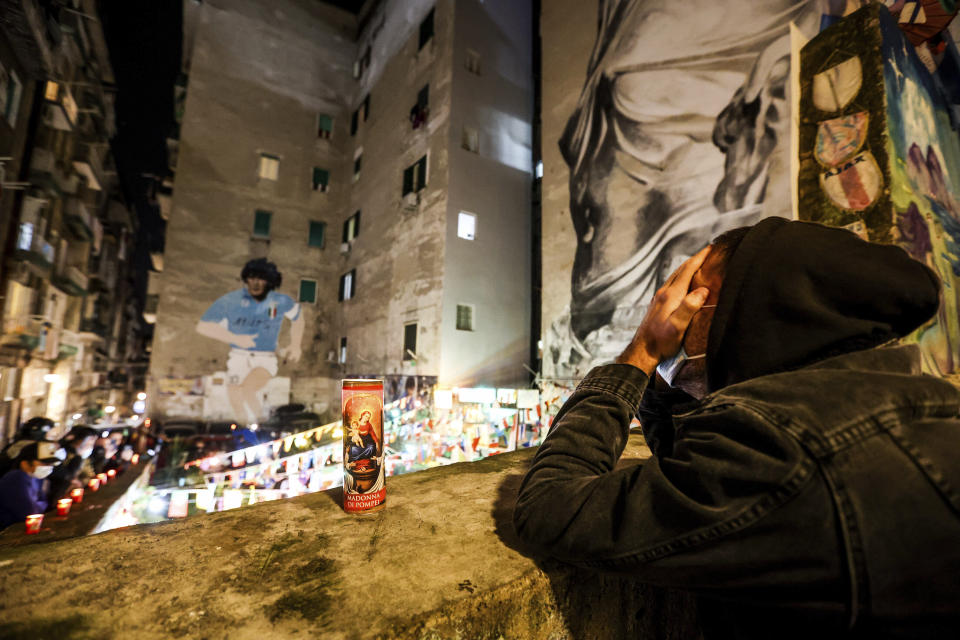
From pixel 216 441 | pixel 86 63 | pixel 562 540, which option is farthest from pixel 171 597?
pixel 86 63

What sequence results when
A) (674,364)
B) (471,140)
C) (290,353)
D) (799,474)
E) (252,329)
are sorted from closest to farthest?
1. (799,474)
2. (674,364)
3. (471,140)
4. (252,329)
5. (290,353)

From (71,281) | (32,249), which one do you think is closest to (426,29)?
(32,249)

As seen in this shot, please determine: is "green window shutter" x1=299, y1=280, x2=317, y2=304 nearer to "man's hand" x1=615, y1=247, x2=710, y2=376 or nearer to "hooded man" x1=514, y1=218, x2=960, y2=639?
"man's hand" x1=615, y1=247, x2=710, y2=376

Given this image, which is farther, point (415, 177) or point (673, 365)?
point (415, 177)

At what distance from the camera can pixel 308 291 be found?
18.8 m

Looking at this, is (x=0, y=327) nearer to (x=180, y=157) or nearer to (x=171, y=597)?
(x=180, y=157)

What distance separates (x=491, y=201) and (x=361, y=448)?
14105 mm

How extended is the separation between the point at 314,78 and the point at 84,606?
24388 mm

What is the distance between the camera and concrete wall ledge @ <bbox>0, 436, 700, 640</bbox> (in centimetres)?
92

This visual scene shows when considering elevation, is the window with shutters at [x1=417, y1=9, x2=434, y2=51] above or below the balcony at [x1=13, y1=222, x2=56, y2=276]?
above

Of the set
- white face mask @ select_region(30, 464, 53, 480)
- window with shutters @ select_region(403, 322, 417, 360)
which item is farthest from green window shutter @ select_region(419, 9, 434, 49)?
→ white face mask @ select_region(30, 464, 53, 480)

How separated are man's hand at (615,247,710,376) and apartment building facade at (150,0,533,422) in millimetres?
11629

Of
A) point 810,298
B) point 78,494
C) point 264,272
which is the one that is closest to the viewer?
point 810,298

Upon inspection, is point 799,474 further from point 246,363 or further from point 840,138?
point 246,363
